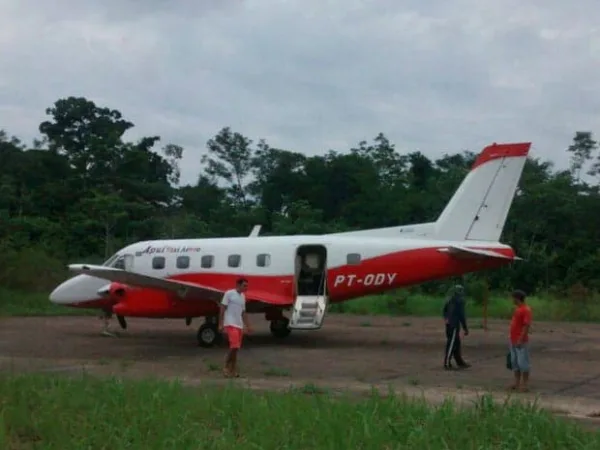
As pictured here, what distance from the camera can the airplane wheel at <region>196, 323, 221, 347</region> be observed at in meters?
22.1

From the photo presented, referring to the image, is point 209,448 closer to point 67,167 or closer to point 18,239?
point 18,239

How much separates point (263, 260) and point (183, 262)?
218 centimetres

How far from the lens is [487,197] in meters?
21.8

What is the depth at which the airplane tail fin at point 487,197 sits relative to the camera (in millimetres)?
21641

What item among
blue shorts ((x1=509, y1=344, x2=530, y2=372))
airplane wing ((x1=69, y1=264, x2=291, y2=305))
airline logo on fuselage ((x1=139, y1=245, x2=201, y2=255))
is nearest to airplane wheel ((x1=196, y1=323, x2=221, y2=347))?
airplane wing ((x1=69, y1=264, x2=291, y2=305))

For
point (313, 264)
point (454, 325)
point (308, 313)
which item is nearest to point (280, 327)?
point (313, 264)

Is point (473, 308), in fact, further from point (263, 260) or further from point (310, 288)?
point (263, 260)

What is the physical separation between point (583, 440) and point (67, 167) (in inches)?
2003

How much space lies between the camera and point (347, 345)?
22.9 m

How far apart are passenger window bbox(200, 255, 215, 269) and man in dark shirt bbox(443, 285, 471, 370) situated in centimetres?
713

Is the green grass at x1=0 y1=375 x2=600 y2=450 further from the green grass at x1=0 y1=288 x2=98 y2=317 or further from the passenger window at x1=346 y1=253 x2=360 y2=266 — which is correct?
the green grass at x1=0 y1=288 x2=98 y2=317

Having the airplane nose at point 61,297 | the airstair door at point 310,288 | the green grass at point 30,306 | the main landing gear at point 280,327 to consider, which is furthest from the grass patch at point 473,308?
the airplane nose at point 61,297

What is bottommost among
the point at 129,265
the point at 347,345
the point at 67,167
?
the point at 347,345

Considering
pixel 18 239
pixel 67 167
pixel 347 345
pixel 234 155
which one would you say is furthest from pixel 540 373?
pixel 234 155
